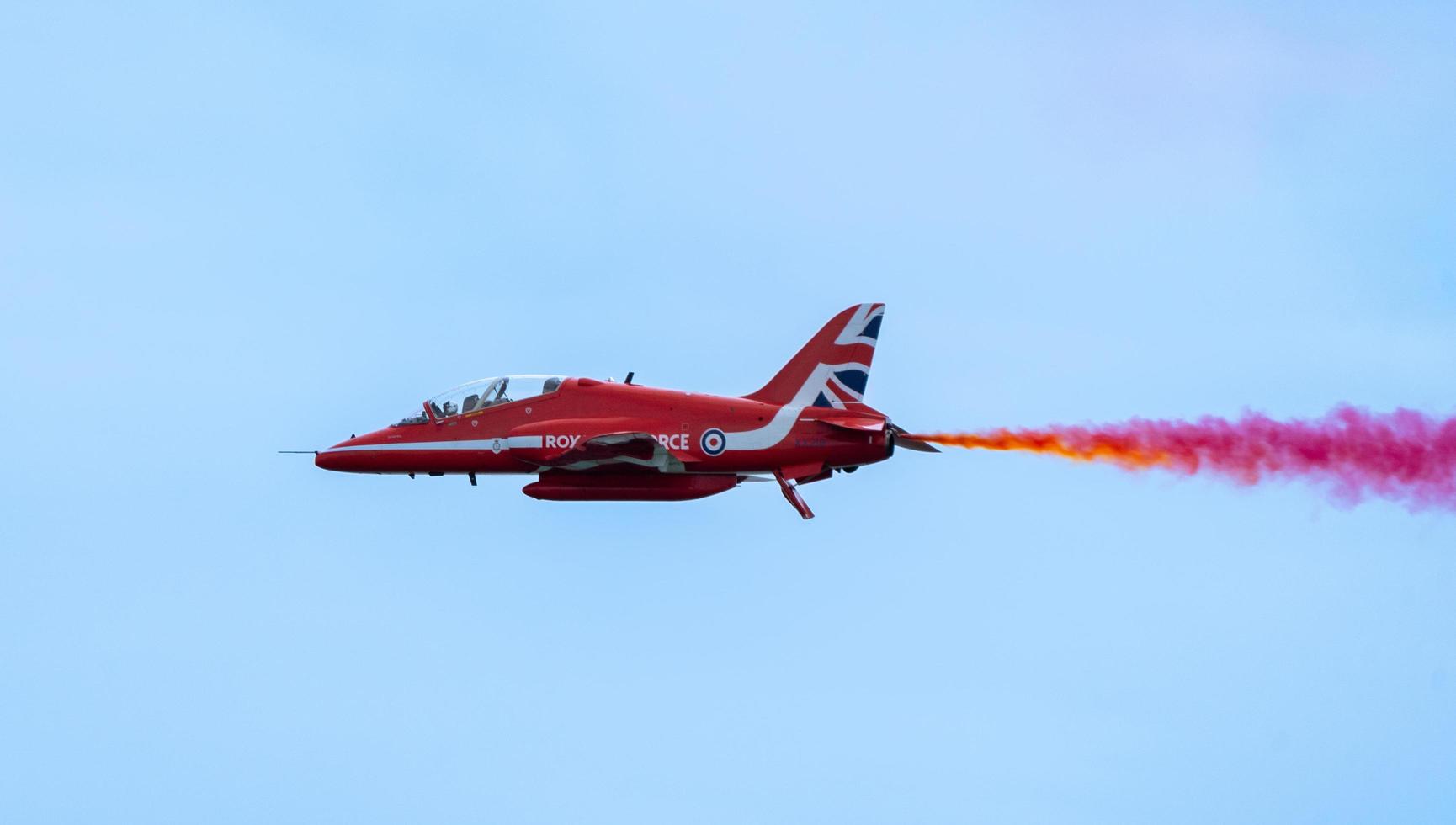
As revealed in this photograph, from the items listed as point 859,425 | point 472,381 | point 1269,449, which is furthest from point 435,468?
point 1269,449

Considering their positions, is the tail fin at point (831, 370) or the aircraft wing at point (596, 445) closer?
the aircraft wing at point (596, 445)

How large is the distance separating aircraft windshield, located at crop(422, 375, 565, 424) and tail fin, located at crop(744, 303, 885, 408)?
4.40m

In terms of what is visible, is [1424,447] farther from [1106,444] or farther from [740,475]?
[740,475]

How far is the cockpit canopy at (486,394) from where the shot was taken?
48.4 metres

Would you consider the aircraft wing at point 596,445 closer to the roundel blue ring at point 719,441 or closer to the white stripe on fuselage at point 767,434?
the roundel blue ring at point 719,441

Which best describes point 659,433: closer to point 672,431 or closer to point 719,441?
point 672,431

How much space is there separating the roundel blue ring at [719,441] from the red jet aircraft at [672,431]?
0.02 m

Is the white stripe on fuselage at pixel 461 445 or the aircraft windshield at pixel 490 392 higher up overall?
the aircraft windshield at pixel 490 392

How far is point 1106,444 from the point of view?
4841cm

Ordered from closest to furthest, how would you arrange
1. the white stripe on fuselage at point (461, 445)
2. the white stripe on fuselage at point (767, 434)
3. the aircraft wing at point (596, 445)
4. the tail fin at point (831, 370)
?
the aircraft wing at point (596, 445) < the white stripe on fuselage at point (767, 434) < the tail fin at point (831, 370) < the white stripe on fuselage at point (461, 445)

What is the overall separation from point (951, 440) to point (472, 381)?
1016cm

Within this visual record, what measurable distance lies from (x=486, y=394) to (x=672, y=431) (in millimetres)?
4545

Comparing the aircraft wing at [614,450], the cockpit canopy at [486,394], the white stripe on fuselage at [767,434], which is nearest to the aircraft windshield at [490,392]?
the cockpit canopy at [486,394]

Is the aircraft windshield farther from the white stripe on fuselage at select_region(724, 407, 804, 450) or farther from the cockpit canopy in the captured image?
the white stripe on fuselage at select_region(724, 407, 804, 450)
